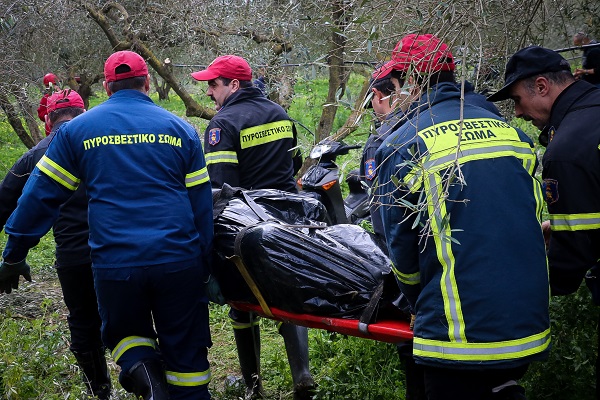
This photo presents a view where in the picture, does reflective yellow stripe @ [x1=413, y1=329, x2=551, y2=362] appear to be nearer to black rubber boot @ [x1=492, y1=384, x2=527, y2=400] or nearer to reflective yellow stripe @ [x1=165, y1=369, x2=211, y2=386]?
black rubber boot @ [x1=492, y1=384, x2=527, y2=400]

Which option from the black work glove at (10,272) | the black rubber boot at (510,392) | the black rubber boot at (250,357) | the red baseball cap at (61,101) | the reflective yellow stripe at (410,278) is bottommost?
the black rubber boot at (250,357)

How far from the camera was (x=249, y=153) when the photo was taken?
15.2ft

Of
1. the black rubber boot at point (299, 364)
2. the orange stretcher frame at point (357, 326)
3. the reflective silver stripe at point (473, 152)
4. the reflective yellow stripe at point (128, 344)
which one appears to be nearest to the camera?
the reflective silver stripe at point (473, 152)

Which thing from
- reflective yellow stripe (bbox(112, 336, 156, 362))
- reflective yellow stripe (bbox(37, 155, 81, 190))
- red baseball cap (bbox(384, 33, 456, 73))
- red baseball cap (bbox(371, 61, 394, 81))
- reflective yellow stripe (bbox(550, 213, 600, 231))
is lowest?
reflective yellow stripe (bbox(112, 336, 156, 362))

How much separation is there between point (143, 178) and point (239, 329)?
4.72 ft

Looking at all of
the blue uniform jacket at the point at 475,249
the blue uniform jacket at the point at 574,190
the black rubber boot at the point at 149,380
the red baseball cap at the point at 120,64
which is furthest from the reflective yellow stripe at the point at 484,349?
the red baseball cap at the point at 120,64

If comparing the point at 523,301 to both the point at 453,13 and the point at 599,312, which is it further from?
the point at 599,312

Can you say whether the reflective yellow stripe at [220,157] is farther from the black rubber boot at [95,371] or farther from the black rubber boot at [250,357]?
the black rubber boot at [95,371]

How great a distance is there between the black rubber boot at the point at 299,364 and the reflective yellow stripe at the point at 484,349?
1947 mm

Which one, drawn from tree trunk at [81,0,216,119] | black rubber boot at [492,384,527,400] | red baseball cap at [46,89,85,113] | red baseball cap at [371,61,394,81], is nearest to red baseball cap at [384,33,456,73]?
red baseball cap at [371,61,394,81]

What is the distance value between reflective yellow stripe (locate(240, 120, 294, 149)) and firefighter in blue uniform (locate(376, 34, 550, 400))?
210 cm

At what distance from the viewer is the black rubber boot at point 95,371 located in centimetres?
449

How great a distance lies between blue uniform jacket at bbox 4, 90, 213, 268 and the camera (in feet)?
11.3

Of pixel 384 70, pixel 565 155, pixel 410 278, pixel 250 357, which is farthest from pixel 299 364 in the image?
pixel 565 155
